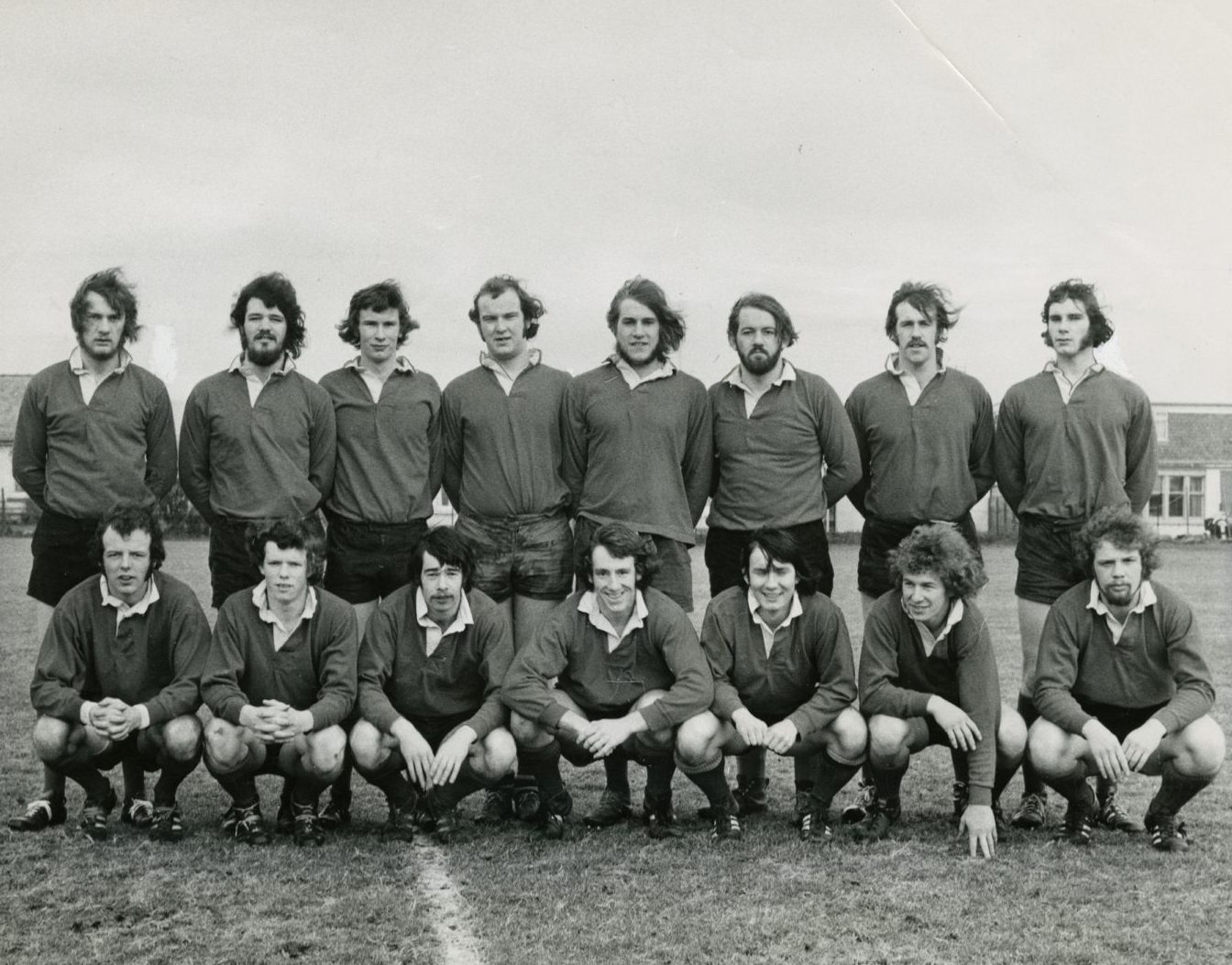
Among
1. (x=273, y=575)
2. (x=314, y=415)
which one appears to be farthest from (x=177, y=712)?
(x=314, y=415)

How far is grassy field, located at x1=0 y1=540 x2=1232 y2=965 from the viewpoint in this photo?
11.5 feet

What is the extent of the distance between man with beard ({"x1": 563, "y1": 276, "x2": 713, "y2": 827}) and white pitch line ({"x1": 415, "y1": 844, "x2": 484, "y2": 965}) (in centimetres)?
90

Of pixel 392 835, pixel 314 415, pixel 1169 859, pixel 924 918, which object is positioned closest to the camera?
pixel 924 918

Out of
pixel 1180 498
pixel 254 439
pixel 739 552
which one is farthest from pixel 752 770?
Answer: pixel 1180 498

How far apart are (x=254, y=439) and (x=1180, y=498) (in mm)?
36160

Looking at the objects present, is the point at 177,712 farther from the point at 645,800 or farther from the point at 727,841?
the point at 727,841

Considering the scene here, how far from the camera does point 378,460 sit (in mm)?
5211

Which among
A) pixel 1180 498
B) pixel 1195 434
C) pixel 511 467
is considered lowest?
pixel 1180 498

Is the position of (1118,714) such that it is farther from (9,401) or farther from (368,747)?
(9,401)

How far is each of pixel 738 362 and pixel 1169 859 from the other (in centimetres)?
253

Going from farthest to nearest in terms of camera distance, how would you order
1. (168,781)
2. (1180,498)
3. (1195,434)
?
(1195,434) → (1180,498) → (168,781)

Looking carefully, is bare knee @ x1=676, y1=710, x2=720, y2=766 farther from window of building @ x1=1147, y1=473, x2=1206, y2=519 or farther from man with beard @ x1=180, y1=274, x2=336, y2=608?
window of building @ x1=1147, y1=473, x2=1206, y2=519

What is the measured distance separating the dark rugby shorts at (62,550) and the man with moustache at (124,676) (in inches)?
9.7

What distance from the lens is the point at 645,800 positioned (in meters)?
4.87
